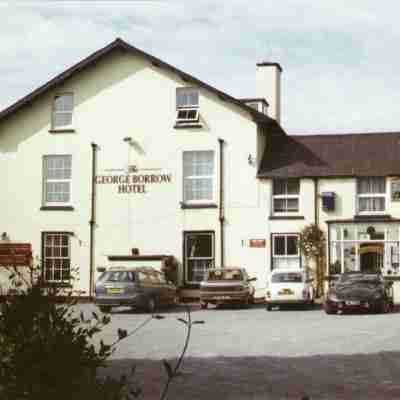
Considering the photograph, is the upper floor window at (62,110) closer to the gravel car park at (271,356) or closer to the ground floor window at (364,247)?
the ground floor window at (364,247)

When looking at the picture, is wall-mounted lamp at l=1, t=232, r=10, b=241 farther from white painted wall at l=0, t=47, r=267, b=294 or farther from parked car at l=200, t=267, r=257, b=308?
parked car at l=200, t=267, r=257, b=308

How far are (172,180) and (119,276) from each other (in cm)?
746

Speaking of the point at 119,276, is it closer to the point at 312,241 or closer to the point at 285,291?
the point at 285,291

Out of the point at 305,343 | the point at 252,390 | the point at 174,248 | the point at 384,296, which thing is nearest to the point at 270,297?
the point at 384,296

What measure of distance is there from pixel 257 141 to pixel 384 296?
10.1 m

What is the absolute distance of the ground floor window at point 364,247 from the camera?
3291 centimetres

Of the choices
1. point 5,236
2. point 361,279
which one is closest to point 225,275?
point 361,279

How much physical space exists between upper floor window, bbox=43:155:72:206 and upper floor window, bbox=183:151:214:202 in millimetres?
5028

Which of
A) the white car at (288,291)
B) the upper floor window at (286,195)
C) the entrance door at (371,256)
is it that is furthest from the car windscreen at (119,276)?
the entrance door at (371,256)

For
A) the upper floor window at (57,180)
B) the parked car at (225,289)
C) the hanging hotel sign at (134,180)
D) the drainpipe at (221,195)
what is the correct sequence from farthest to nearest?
the upper floor window at (57,180) → the hanging hotel sign at (134,180) → the drainpipe at (221,195) → the parked car at (225,289)

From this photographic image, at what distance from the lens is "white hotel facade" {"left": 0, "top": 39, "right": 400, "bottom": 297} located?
34.0 metres

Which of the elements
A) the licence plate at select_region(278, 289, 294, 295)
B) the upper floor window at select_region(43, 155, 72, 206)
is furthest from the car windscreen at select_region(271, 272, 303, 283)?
the upper floor window at select_region(43, 155, 72, 206)

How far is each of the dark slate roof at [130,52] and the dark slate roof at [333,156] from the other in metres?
1.41

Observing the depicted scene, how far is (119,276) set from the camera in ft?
94.8
